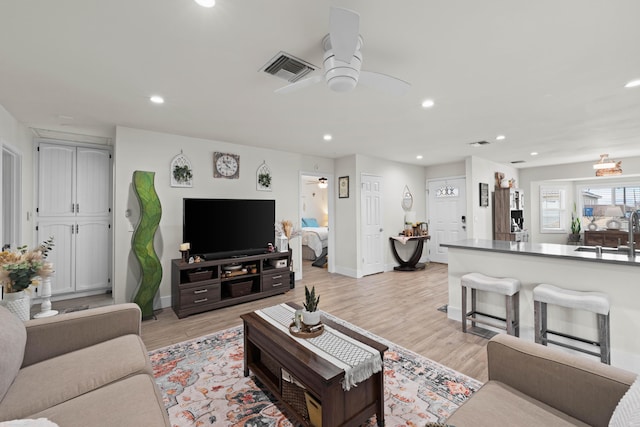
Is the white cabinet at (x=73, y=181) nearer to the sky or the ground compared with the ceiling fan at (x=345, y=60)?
nearer to the ground

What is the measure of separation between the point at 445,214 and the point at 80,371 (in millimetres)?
6912

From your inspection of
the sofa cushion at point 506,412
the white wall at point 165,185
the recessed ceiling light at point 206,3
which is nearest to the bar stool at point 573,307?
the sofa cushion at point 506,412

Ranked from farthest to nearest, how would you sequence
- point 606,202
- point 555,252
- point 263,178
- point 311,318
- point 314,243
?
point 314,243 < point 606,202 < point 263,178 < point 555,252 < point 311,318

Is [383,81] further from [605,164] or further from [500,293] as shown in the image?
[605,164]

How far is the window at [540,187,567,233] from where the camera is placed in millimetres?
7266

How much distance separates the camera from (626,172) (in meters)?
5.96

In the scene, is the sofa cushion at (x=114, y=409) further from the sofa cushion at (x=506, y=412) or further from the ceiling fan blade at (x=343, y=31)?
the ceiling fan blade at (x=343, y=31)

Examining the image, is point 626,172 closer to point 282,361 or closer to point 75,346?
point 282,361

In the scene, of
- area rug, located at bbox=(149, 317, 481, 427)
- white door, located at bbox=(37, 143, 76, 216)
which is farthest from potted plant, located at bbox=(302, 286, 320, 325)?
white door, located at bbox=(37, 143, 76, 216)

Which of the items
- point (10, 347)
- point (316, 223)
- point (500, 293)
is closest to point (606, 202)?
point (500, 293)

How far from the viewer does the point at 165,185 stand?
13.0ft

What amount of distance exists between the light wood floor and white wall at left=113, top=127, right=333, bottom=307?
67 centimetres

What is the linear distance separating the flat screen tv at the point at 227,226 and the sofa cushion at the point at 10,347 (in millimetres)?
2239

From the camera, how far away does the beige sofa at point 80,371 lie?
120cm
